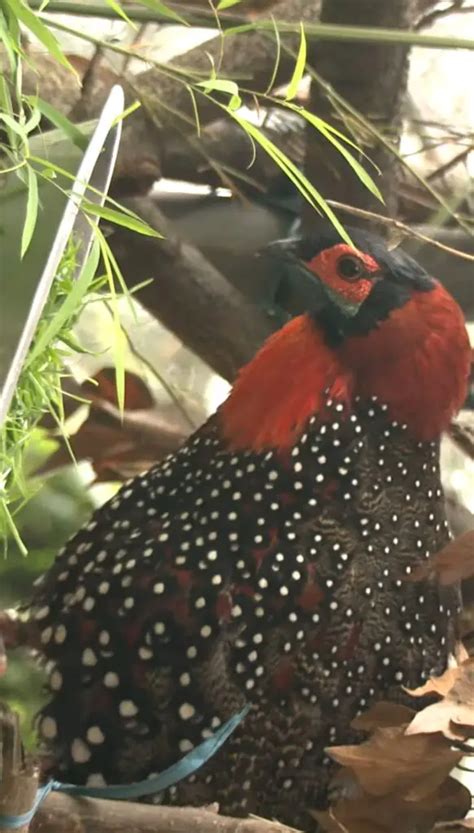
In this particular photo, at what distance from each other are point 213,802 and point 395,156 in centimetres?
44

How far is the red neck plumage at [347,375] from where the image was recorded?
1.94ft

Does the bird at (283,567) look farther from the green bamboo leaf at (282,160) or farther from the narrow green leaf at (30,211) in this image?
the narrow green leaf at (30,211)

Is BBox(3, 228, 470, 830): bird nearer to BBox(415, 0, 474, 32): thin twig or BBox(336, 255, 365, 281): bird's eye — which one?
BBox(336, 255, 365, 281): bird's eye

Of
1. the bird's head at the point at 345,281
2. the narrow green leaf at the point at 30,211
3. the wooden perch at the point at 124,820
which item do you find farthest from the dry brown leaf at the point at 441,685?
the narrow green leaf at the point at 30,211

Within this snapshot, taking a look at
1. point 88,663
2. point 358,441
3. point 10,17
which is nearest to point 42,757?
point 88,663

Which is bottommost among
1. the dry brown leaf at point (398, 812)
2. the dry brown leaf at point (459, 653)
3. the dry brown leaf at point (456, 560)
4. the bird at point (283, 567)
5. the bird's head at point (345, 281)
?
the dry brown leaf at point (398, 812)

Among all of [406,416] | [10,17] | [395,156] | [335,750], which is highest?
[10,17]

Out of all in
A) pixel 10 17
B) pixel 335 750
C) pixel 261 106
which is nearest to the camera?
pixel 10 17

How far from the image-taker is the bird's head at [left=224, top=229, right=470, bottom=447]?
60 centimetres

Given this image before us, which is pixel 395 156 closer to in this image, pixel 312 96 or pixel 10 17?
pixel 312 96

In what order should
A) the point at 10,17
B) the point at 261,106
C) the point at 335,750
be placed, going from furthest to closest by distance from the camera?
the point at 261,106
the point at 335,750
the point at 10,17

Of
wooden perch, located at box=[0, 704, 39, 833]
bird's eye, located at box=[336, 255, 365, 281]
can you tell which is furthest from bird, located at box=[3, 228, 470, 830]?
wooden perch, located at box=[0, 704, 39, 833]

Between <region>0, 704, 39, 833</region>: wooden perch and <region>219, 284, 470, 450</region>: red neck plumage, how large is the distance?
245 millimetres

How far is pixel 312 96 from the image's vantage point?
0.64 meters
